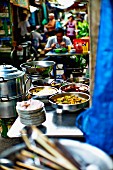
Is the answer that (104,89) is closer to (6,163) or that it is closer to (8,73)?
(6,163)

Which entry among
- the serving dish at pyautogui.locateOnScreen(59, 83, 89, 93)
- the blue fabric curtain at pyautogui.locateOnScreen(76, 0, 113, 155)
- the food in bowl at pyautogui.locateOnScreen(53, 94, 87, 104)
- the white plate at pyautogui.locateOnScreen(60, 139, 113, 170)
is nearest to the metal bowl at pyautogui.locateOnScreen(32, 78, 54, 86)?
the serving dish at pyautogui.locateOnScreen(59, 83, 89, 93)

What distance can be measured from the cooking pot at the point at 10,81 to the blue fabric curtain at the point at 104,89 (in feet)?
10.1

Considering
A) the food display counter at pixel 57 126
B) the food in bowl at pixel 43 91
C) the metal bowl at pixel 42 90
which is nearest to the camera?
the food display counter at pixel 57 126

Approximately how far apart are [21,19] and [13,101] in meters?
10.6

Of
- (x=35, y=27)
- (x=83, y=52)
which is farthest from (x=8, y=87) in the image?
(x=35, y=27)

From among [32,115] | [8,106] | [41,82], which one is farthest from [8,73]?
[32,115]

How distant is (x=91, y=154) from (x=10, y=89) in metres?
3.42

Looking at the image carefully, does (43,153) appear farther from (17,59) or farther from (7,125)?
(17,59)

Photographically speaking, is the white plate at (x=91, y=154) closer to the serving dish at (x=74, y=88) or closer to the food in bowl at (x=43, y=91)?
the food in bowl at (x=43, y=91)

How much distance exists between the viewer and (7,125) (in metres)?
6.13

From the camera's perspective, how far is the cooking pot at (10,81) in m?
5.34

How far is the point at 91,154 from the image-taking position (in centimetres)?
224

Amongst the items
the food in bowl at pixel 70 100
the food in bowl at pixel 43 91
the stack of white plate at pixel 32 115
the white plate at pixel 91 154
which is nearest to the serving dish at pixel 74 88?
the food in bowl at pixel 43 91

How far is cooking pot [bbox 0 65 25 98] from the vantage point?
5.34 m
